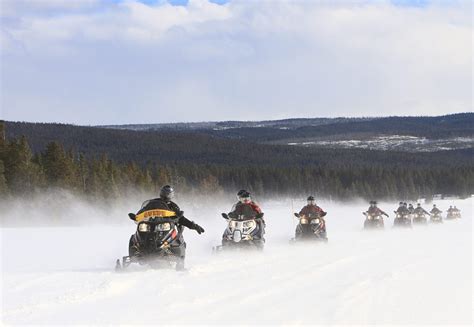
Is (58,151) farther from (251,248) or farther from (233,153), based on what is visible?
(233,153)

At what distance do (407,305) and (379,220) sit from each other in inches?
831

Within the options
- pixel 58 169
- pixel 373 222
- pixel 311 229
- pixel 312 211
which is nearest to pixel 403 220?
pixel 373 222

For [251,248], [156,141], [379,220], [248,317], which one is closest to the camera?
[248,317]

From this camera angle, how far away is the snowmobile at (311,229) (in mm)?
18969

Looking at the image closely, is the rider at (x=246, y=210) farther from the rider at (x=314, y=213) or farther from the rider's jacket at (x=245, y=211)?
the rider at (x=314, y=213)

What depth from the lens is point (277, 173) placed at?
12406cm

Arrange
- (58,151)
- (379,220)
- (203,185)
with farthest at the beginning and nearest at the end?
(203,185) → (58,151) → (379,220)

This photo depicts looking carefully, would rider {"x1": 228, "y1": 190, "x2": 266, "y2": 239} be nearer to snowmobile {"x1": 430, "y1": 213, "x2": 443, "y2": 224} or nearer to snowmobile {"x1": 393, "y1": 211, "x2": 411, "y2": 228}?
snowmobile {"x1": 393, "y1": 211, "x2": 411, "y2": 228}

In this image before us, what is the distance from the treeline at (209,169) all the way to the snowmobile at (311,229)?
32.5 metres

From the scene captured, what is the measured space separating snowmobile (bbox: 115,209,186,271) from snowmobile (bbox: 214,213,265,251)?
3.51 meters

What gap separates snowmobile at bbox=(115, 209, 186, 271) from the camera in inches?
459

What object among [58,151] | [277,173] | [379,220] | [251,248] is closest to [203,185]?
[277,173]

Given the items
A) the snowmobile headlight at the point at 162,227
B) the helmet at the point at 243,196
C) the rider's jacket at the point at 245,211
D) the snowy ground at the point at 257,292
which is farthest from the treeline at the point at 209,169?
the snowy ground at the point at 257,292

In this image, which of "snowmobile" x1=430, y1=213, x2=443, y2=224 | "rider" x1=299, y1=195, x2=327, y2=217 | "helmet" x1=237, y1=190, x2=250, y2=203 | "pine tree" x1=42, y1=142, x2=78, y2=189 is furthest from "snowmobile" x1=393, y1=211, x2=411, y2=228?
"pine tree" x1=42, y1=142, x2=78, y2=189
